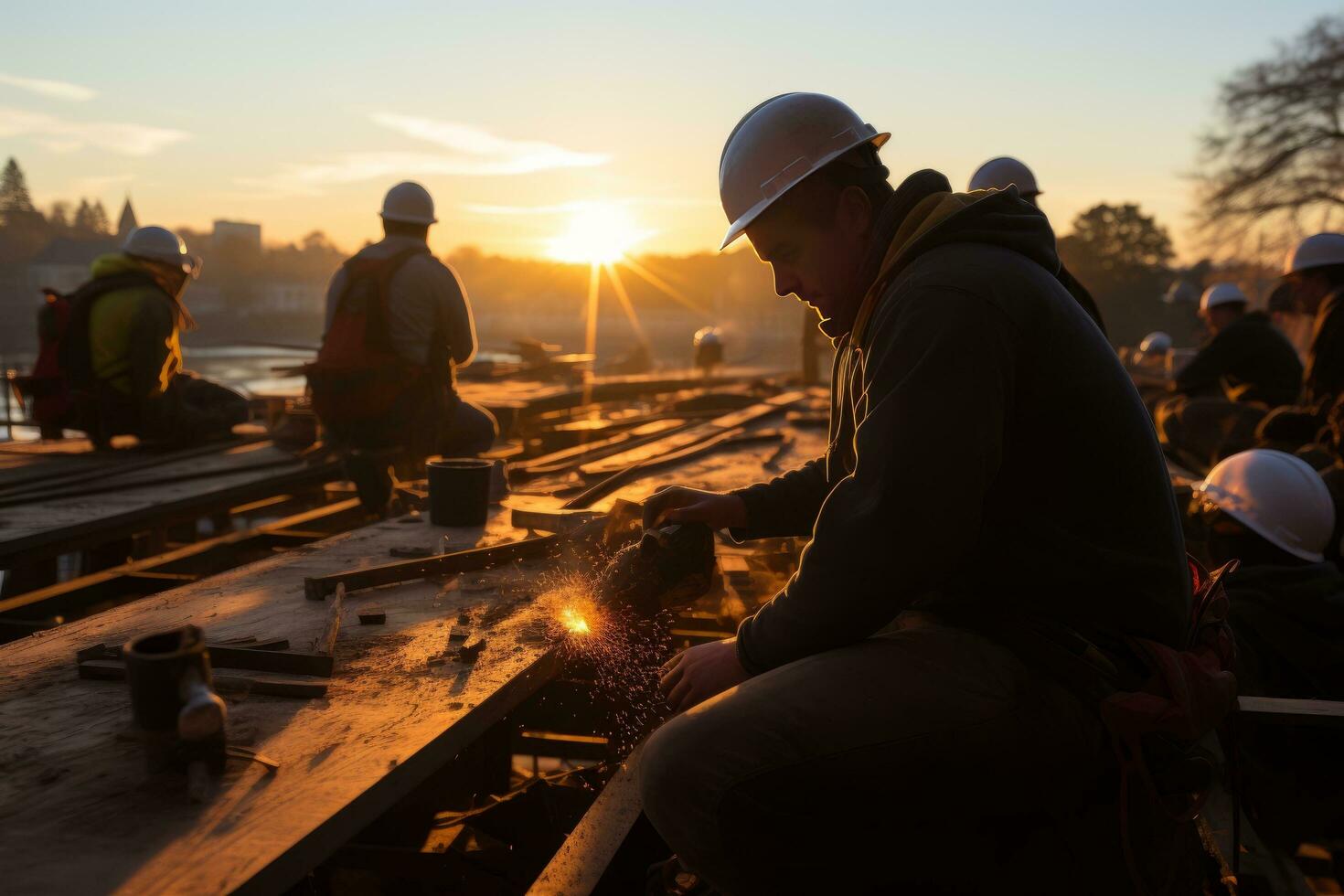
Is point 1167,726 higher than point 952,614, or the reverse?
point 952,614

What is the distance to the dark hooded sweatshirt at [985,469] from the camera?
6.08ft

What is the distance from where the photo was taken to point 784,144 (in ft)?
7.54

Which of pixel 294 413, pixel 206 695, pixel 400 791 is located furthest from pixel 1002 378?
pixel 294 413

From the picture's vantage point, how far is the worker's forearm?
2.84 meters

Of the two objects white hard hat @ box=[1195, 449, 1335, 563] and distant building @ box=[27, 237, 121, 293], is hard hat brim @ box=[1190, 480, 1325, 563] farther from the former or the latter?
distant building @ box=[27, 237, 121, 293]

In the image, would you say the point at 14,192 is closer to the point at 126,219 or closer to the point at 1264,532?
the point at 126,219

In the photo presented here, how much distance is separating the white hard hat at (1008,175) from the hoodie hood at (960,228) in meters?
4.39

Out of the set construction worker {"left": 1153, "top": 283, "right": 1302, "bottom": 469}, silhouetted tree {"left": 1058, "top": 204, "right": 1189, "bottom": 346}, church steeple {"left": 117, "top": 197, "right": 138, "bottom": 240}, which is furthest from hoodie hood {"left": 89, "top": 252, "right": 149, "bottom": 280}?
church steeple {"left": 117, "top": 197, "right": 138, "bottom": 240}

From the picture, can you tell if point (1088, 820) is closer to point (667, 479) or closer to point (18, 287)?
point (667, 479)

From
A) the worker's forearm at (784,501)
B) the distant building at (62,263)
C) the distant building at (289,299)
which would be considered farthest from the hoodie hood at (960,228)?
the distant building at (62,263)

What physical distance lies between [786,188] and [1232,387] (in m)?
7.86

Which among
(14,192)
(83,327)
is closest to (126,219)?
(14,192)

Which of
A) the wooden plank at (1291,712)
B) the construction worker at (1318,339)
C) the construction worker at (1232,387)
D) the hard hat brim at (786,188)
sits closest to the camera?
the hard hat brim at (786,188)

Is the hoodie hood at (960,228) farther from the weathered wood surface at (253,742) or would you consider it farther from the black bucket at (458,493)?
the black bucket at (458,493)
